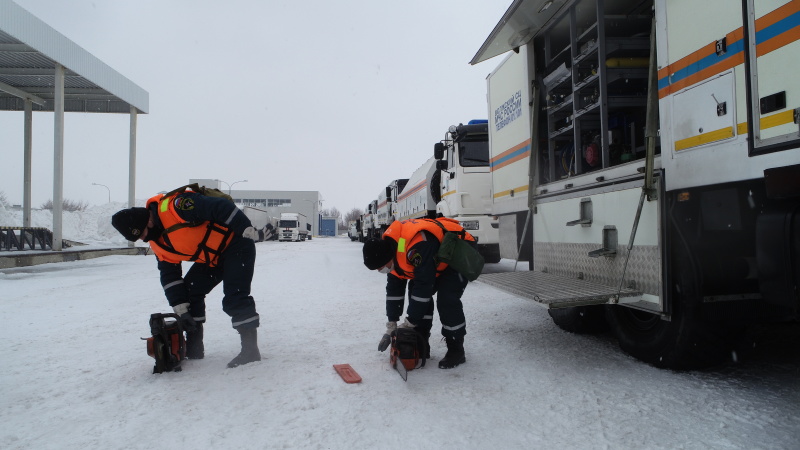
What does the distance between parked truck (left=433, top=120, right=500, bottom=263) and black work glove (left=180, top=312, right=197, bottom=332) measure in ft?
19.6

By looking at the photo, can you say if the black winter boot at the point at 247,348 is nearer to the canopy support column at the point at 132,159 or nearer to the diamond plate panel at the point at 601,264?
the diamond plate panel at the point at 601,264

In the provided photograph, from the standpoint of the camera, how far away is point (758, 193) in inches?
107

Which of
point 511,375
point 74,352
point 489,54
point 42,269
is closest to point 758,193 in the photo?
point 511,375

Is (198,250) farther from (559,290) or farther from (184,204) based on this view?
(559,290)

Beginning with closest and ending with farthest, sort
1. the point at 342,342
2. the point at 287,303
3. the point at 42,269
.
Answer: the point at 342,342
the point at 287,303
the point at 42,269

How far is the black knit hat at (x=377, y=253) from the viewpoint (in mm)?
3455

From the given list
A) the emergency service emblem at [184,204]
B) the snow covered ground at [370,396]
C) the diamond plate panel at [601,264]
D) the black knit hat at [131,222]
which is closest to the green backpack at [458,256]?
the snow covered ground at [370,396]

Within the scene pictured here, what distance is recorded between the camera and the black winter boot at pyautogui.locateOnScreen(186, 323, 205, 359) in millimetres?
3758

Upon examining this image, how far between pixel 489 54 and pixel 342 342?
3.78 m

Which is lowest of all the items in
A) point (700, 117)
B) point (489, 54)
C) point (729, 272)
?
point (729, 272)

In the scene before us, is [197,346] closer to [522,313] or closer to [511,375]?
[511,375]

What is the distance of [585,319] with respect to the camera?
4500 millimetres

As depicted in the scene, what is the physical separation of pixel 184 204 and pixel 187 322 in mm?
940

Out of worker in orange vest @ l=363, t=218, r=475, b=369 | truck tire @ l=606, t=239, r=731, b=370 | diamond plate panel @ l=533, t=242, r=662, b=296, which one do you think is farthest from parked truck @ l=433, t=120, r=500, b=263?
truck tire @ l=606, t=239, r=731, b=370
